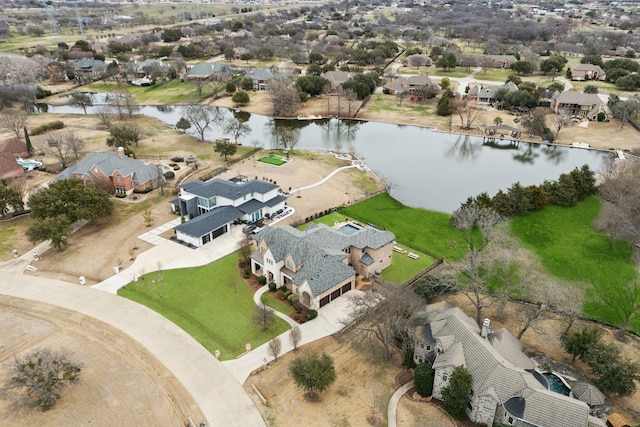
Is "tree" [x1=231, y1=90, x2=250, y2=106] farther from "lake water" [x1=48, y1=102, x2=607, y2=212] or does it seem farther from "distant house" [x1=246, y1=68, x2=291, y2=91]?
"distant house" [x1=246, y1=68, x2=291, y2=91]

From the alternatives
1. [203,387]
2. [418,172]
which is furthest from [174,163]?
[203,387]

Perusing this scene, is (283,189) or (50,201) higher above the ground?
(50,201)

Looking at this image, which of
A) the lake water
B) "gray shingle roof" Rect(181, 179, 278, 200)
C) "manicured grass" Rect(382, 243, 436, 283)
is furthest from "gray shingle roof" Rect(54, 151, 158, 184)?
"manicured grass" Rect(382, 243, 436, 283)

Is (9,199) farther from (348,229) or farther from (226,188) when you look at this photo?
(348,229)

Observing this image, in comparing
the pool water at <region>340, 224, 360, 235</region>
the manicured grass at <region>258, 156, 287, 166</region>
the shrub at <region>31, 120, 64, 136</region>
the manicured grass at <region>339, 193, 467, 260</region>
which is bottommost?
the manicured grass at <region>339, 193, 467, 260</region>

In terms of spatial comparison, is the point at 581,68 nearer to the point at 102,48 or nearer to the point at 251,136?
the point at 251,136
